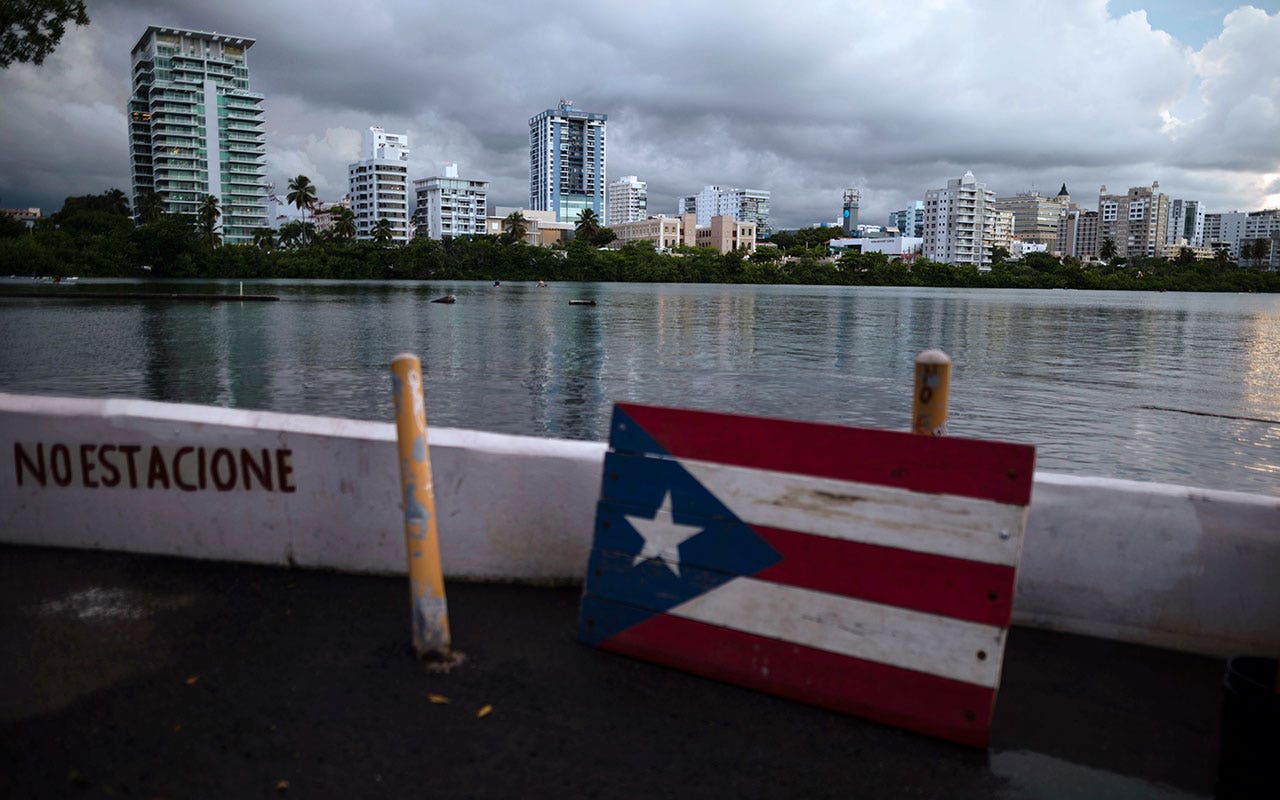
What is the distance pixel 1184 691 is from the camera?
392cm

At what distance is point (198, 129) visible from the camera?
168 metres

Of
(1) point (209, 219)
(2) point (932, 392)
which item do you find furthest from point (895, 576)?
(1) point (209, 219)

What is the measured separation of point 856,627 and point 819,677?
0.30 meters

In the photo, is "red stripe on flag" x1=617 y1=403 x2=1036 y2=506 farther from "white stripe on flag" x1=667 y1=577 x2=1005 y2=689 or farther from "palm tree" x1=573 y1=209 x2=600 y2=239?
"palm tree" x1=573 y1=209 x2=600 y2=239

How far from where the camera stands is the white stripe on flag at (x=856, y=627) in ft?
10.9

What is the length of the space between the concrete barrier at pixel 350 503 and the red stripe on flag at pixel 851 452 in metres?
0.98

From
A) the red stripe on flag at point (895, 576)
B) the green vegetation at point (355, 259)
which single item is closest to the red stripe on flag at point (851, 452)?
the red stripe on flag at point (895, 576)

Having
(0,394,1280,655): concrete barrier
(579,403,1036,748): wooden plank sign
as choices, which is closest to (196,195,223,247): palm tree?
(0,394,1280,655): concrete barrier

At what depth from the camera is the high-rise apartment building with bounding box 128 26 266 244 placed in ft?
547

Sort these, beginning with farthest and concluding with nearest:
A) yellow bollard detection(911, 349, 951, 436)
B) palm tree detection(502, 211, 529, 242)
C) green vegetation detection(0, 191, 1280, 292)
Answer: palm tree detection(502, 211, 529, 242) < green vegetation detection(0, 191, 1280, 292) < yellow bollard detection(911, 349, 951, 436)

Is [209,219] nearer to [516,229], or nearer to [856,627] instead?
[516,229]

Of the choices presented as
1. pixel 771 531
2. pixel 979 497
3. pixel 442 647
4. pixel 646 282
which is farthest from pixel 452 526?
pixel 646 282

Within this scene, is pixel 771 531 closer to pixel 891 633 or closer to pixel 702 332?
pixel 891 633

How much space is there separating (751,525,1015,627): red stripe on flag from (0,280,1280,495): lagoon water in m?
14.6
